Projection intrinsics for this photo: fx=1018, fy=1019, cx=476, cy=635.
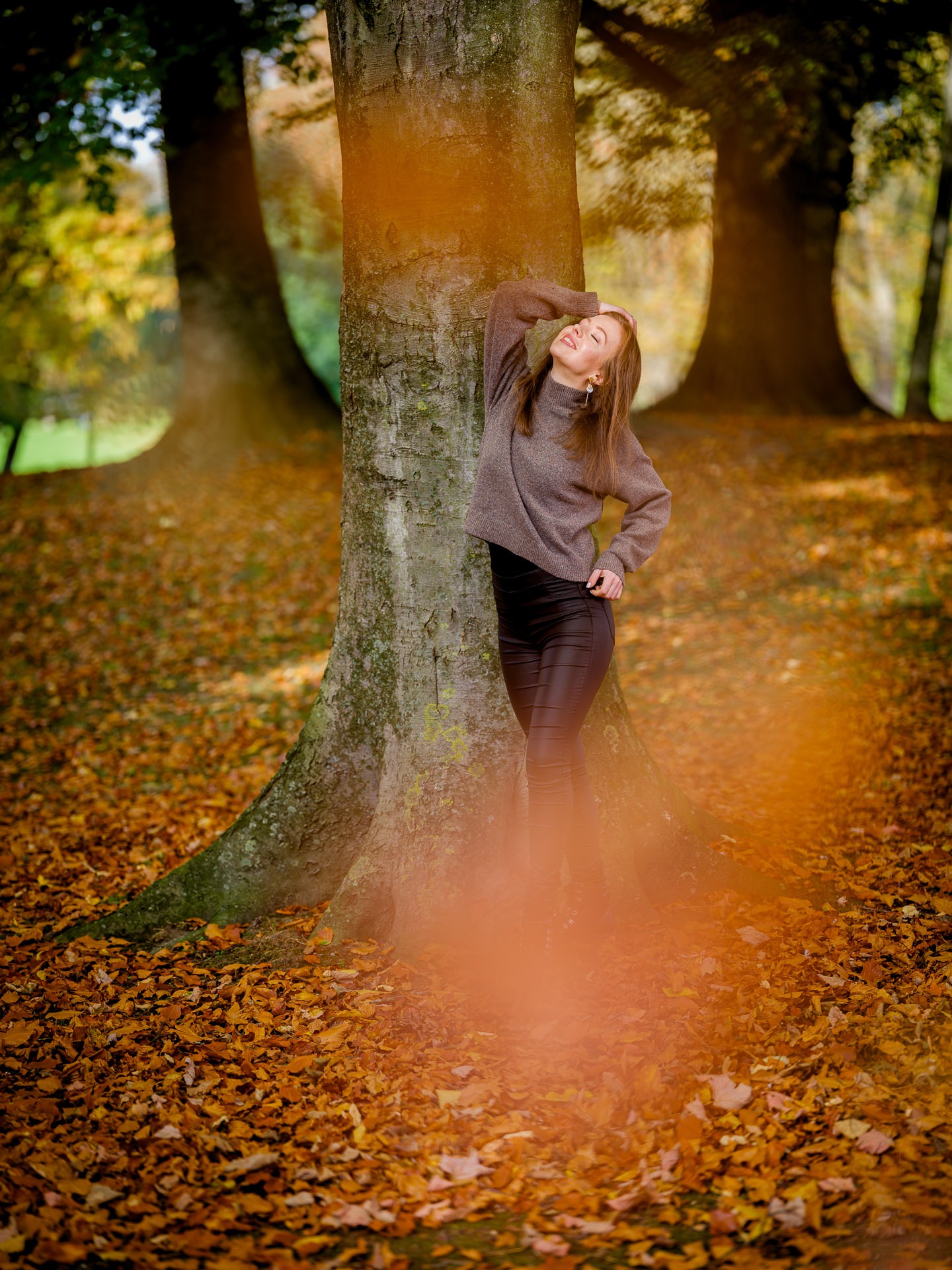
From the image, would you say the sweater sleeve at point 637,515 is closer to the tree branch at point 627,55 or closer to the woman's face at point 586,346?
the woman's face at point 586,346

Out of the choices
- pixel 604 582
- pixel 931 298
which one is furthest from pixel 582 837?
pixel 931 298

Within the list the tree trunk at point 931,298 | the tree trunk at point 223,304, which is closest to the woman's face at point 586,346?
the tree trunk at point 223,304

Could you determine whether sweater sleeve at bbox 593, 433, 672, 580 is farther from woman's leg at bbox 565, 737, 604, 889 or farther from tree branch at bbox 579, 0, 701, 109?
→ tree branch at bbox 579, 0, 701, 109

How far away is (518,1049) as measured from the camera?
3318 millimetres

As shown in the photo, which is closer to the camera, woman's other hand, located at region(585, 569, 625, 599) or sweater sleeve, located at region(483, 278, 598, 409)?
woman's other hand, located at region(585, 569, 625, 599)

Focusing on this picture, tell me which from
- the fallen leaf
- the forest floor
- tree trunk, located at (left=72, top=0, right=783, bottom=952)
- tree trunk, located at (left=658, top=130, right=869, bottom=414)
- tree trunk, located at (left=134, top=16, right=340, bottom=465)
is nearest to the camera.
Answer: the forest floor

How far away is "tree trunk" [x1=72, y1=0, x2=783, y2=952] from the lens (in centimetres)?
363

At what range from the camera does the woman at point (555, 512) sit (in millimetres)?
3410

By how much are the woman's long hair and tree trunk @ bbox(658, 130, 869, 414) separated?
1072 cm

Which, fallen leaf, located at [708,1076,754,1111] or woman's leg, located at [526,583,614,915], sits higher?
woman's leg, located at [526,583,614,915]

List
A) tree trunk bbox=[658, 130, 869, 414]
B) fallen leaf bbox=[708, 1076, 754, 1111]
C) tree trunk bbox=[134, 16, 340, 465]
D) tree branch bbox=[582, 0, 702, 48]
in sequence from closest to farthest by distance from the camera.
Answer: fallen leaf bbox=[708, 1076, 754, 1111] < tree branch bbox=[582, 0, 702, 48] < tree trunk bbox=[134, 16, 340, 465] < tree trunk bbox=[658, 130, 869, 414]

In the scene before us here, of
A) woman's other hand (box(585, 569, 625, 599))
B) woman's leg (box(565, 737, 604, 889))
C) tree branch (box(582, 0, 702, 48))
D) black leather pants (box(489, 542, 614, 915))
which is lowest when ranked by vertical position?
woman's leg (box(565, 737, 604, 889))

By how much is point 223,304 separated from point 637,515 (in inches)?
394

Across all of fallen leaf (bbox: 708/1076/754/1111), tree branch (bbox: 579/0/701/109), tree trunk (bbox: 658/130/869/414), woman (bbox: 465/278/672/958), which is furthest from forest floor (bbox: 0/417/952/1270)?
tree trunk (bbox: 658/130/869/414)
